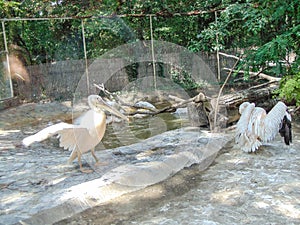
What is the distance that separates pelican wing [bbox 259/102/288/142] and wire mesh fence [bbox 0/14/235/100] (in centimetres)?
611

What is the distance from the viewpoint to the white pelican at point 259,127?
4.02 metres

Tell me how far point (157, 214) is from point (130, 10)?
8946 mm

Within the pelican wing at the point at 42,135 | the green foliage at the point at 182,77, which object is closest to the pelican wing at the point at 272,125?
→ the pelican wing at the point at 42,135

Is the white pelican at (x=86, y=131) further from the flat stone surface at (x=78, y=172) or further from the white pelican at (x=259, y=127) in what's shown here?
the white pelican at (x=259, y=127)

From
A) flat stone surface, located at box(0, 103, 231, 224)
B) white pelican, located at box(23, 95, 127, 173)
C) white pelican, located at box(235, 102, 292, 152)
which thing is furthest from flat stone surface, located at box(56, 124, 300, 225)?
white pelican, located at box(23, 95, 127, 173)

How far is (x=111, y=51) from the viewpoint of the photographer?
1106 cm

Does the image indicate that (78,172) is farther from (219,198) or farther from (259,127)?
(259,127)

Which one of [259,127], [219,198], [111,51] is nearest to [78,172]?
[219,198]

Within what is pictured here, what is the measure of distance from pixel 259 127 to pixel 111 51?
306 inches

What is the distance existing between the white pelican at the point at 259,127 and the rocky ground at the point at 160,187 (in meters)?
0.16

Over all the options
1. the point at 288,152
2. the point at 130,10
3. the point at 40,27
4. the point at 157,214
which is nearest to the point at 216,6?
the point at 130,10

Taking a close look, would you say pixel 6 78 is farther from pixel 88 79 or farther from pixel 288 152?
pixel 288 152

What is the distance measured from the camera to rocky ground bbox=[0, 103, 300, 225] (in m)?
2.67

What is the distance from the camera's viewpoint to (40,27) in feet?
34.2
